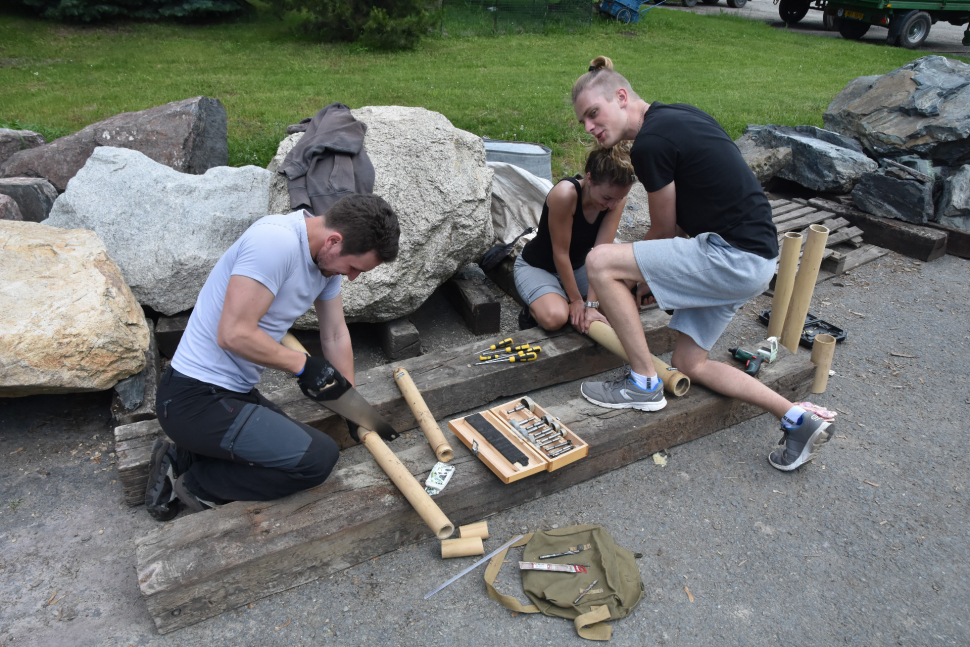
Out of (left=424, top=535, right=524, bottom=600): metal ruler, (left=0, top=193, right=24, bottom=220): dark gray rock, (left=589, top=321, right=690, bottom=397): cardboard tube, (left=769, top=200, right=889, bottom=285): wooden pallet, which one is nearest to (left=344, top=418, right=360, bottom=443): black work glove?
(left=424, top=535, right=524, bottom=600): metal ruler

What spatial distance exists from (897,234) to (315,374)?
5.64 meters

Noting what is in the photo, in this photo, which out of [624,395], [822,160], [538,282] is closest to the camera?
[624,395]

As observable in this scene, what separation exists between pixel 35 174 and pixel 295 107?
323 cm

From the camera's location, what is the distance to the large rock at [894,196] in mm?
5926

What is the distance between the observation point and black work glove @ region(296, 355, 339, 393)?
8.73ft

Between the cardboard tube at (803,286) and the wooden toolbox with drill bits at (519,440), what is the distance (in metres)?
1.78

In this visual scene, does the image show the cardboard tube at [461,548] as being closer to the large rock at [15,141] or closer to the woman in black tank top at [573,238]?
the woman in black tank top at [573,238]

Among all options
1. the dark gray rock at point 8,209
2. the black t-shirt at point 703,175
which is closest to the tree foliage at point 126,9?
the dark gray rock at point 8,209

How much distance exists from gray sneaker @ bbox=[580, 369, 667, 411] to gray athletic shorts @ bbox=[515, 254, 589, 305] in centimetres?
78

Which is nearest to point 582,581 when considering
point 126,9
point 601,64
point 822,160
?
point 601,64

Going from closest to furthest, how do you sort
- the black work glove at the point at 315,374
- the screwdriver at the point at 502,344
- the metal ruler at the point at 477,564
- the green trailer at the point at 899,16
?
1. the metal ruler at the point at 477,564
2. the black work glove at the point at 315,374
3. the screwdriver at the point at 502,344
4. the green trailer at the point at 899,16

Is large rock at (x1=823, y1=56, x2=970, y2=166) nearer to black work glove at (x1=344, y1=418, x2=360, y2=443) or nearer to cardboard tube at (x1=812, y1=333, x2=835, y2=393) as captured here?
cardboard tube at (x1=812, y1=333, x2=835, y2=393)

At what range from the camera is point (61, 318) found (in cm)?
309

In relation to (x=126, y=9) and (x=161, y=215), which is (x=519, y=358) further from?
(x=126, y=9)
